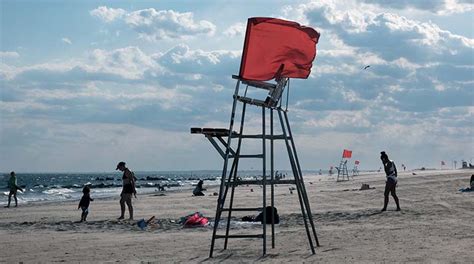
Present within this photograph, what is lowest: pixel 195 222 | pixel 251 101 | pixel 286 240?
pixel 286 240

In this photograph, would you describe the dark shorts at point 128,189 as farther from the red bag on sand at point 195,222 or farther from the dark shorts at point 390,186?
the dark shorts at point 390,186

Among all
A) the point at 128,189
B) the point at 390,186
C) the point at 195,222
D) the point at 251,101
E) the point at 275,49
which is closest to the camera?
the point at 275,49

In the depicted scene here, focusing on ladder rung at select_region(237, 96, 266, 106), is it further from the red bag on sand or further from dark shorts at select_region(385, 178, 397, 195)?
dark shorts at select_region(385, 178, 397, 195)

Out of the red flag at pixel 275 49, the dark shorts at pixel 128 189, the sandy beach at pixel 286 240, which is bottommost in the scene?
the sandy beach at pixel 286 240

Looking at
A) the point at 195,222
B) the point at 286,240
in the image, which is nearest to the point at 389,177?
the point at 195,222

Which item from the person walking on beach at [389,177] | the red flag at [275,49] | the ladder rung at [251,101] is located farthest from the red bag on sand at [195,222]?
the red flag at [275,49]

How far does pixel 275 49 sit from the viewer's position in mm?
11719

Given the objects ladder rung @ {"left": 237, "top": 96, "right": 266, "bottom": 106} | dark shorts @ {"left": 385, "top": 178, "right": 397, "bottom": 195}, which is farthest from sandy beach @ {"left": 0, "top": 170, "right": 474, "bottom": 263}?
ladder rung @ {"left": 237, "top": 96, "right": 266, "bottom": 106}

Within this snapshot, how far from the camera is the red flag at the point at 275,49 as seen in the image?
1150 centimetres

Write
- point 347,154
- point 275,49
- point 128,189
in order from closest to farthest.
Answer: point 275,49 < point 128,189 < point 347,154

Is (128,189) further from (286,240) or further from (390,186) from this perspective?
(390,186)

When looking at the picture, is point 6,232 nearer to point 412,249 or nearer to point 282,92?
point 282,92

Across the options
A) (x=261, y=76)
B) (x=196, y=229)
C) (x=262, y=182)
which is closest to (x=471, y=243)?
(x=262, y=182)

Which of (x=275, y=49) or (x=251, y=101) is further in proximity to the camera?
(x=251, y=101)
